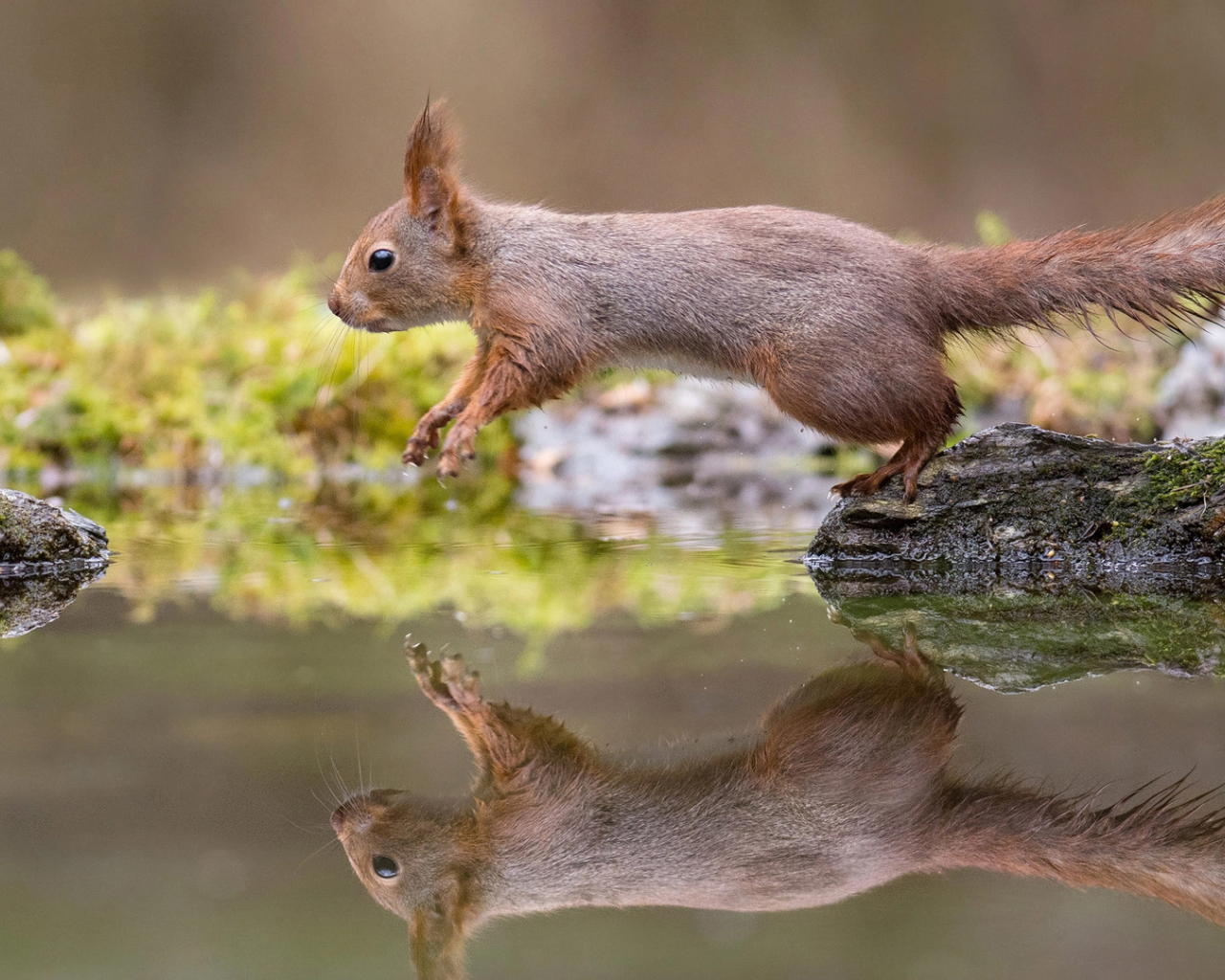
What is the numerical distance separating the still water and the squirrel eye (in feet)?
0.11

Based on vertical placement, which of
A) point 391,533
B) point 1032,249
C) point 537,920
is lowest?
point 537,920

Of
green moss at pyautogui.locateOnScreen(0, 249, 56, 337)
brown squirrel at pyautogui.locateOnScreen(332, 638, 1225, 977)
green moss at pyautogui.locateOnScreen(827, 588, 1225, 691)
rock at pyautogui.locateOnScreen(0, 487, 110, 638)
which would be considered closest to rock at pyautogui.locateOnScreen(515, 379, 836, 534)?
rock at pyautogui.locateOnScreen(0, 487, 110, 638)

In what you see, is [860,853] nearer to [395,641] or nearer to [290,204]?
[395,641]

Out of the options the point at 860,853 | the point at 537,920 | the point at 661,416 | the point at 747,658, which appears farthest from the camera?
the point at 661,416

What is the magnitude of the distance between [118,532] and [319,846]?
297cm

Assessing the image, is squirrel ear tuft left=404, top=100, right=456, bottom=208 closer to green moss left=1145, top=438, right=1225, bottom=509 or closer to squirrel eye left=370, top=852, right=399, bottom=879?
green moss left=1145, top=438, right=1225, bottom=509

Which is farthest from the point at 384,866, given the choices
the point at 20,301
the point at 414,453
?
the point at 20,301

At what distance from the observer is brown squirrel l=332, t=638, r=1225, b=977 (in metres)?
1.12

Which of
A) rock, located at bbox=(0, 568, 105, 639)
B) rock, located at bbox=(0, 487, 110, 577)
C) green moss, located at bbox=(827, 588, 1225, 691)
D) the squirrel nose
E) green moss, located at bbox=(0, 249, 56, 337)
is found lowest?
the squirrel nose

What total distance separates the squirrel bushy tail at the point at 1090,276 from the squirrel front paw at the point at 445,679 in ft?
5.01

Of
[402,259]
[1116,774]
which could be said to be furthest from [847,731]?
[402,259]

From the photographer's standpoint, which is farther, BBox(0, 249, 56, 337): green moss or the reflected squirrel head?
BBox(0, 249, 56, 337): green moss

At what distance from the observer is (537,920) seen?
1.08 meters

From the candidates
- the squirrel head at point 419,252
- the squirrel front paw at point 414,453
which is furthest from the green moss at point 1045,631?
the squirrel head at point 419,252
